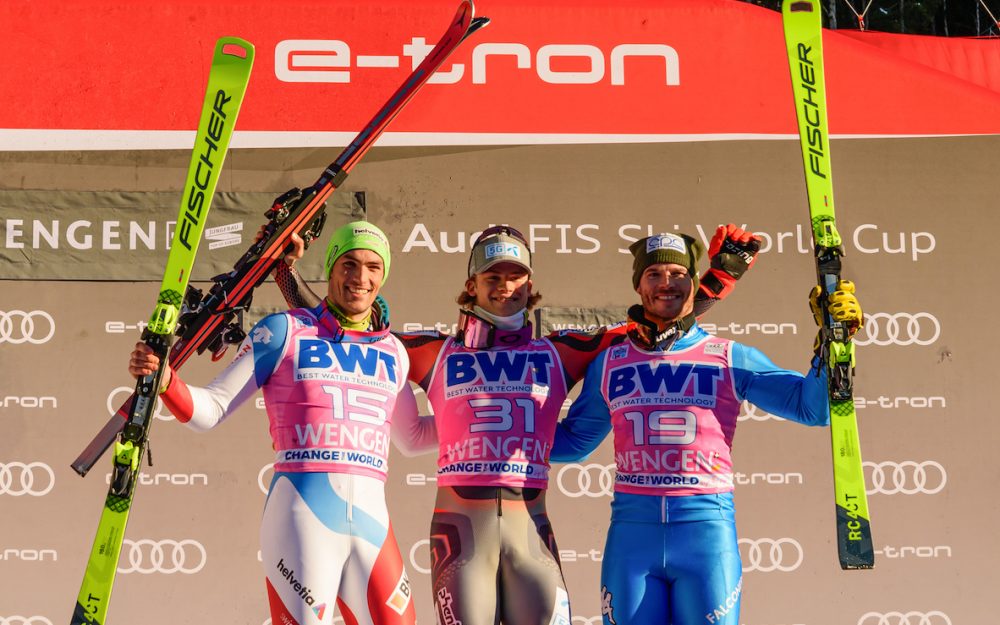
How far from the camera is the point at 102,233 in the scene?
17.2ft

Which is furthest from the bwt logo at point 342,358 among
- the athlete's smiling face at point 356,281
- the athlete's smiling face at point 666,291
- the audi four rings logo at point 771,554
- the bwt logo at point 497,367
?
the audi four rings logo at point 771,554

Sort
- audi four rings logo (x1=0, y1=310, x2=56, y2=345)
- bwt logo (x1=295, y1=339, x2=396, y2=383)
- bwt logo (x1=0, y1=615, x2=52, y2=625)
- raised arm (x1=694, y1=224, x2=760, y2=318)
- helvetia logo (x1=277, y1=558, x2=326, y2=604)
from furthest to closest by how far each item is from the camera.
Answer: audi four rings logo (x1=0, y1=310, x2=56, y2=345) < bwt logo (x1=0, y1=615, x2=52, y2=625) < raised arm (x1=694, y1=224, x2=760, y2=318) < bwt logo (x1=295, y1=339, x2=396, y2=383) < helvetia logo (x1=277, y1=558, x2=326, y2=604)

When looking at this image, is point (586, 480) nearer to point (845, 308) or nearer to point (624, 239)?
point (624, 239)

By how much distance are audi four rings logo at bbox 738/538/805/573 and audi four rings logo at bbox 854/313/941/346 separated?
1.13 metres

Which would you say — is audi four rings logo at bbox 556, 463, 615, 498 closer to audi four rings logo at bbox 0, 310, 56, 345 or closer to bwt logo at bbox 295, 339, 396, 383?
bwt logo at bbox 295, 339, 396, 383

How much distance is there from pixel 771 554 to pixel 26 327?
4.00 metres

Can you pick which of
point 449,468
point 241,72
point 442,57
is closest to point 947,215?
point 442,57

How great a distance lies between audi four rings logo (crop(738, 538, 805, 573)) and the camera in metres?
5.23

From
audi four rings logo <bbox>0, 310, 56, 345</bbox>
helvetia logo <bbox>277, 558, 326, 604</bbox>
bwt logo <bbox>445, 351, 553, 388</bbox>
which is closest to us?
helvetia logo <bbox>277, 558, 326, 604</bbox>

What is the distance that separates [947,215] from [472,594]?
141 inches

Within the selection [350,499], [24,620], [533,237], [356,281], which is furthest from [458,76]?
[24,620]

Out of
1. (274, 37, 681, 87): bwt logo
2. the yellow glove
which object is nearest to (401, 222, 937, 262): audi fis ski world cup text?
(274, 37, 681, 87): bwt logo

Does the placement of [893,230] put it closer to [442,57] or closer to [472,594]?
[442,57]

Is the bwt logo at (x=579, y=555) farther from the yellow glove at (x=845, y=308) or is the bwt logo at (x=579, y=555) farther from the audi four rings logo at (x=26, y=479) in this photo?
the audi four rings logo at (x=26, y=479)
